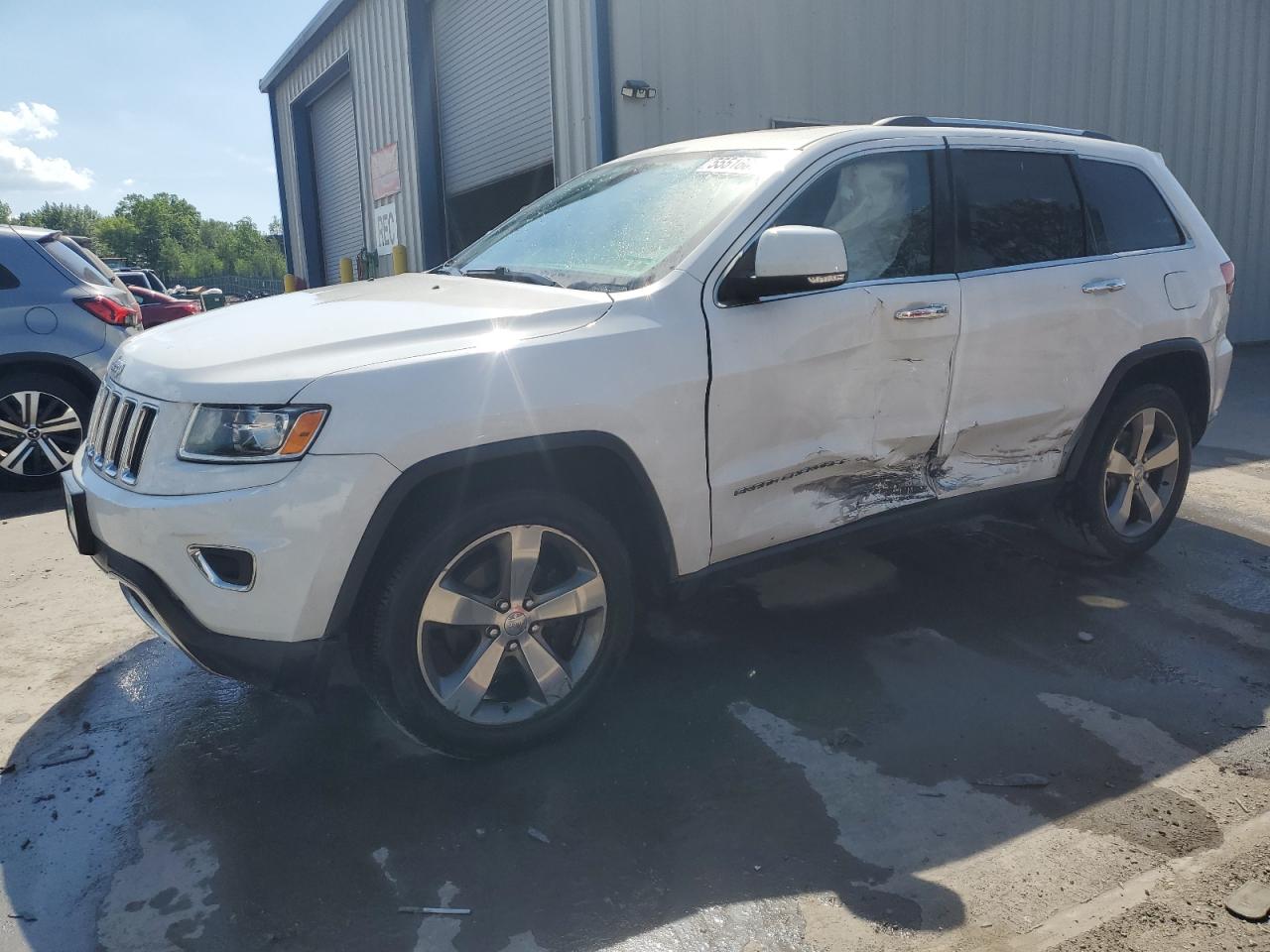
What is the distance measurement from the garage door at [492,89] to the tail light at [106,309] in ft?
15.1

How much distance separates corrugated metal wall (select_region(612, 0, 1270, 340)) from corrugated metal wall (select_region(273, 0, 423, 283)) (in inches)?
180

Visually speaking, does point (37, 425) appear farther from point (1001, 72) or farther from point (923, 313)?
point (1001, 72)

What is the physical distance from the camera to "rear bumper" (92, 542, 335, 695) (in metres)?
2.47

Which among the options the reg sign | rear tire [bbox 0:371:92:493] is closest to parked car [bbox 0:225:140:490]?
rear tire [bbox 0:371:92:493]

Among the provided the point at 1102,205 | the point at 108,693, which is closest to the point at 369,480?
the point at 108,693

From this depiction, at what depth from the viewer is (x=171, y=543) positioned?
2443 mm

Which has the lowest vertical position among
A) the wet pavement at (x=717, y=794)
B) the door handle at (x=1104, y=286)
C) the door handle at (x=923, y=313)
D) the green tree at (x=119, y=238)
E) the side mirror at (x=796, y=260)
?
the wet pavement at (x=717, y=794)

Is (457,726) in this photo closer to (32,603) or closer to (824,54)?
(32,603)

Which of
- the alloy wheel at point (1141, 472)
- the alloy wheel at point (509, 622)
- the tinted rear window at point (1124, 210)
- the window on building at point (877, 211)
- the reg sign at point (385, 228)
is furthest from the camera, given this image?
the reg sign at point (385, 228)

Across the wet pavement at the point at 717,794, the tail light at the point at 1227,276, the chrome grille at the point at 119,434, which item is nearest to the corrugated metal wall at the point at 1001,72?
the tail light at the point at 1227,276

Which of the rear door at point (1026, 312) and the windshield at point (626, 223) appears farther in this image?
the rear door at point (1026, 312)

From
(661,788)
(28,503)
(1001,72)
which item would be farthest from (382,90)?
(661,788)

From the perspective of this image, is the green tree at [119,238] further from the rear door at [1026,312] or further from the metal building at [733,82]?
the rear door at [1026,312]

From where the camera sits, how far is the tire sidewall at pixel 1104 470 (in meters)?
4.10
